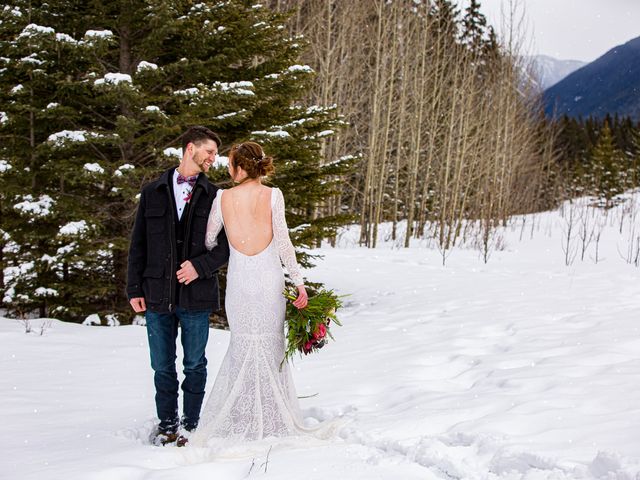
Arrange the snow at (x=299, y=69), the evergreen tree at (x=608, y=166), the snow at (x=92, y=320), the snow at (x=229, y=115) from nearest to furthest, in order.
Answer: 1. the snow at (x=229, y=115)
2. the snow at (x=92, y=320)
3. the snow at (x=299, y=69)
4. the evergreen tree at (x=608, y=166)

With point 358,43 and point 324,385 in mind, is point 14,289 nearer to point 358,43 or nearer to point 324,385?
point 324,385

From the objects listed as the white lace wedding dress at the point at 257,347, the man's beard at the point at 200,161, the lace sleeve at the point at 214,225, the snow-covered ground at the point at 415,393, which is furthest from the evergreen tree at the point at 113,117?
the white lace wedding dress at the point at 257,347

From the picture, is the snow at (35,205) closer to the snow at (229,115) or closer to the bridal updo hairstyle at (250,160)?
the snow at (229,115)

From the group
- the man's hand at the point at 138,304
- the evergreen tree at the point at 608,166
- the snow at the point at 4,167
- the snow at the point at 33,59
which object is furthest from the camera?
the evergreen tree at the point at 608,166

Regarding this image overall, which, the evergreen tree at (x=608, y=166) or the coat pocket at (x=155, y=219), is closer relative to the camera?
the coat pocket at (x=155, y=219)

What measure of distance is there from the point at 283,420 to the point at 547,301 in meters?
5.75

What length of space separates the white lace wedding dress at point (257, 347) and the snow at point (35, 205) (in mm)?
4830

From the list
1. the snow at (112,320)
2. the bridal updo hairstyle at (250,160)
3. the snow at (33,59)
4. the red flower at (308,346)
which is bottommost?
the snow at (112,320)

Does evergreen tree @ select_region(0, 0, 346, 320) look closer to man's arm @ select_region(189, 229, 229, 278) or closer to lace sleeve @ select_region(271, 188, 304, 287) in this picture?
man's arm @ select_region(189, 229, 229, 278)

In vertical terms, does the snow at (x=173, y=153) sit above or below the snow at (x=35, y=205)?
above

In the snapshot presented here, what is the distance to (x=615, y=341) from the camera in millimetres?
5895

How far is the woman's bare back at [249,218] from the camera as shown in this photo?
4078mm

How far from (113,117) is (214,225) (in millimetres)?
5572

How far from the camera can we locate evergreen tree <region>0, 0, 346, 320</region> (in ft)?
25.6
